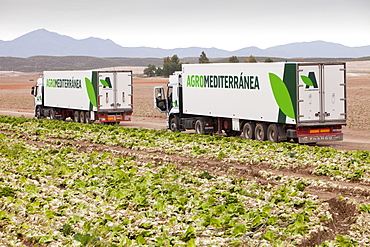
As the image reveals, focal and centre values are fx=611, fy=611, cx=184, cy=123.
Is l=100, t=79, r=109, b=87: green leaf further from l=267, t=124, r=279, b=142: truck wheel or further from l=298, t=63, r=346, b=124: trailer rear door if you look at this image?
l=298, t=63, r=346, b=124: trailer rear door

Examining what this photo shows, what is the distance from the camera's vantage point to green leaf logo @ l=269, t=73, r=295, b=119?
25.7 meters

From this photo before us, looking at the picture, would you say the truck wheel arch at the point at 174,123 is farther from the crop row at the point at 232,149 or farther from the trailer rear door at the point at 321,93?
the trailer rear door at the point at 321,93

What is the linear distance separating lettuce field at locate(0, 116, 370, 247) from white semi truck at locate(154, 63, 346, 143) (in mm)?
2063

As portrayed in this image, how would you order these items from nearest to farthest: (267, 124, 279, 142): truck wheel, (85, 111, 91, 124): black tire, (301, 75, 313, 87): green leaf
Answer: (301, 75, 313, 87): green leaf → (267, 124, 279, 142): truck wheel → (85, 111, 91, 124): black tire

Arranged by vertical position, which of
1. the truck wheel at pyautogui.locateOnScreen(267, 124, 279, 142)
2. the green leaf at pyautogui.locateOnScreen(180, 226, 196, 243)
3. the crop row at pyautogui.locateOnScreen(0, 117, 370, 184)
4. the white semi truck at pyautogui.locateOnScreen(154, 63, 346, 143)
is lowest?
the green leaf at pyautogui.locateOnScreen(180, 226, 196, 243)

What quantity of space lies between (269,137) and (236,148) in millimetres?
3925

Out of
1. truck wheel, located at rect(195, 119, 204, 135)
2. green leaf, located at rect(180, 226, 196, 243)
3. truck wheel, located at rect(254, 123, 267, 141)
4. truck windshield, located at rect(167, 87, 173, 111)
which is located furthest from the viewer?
truck windshield, located at rect(167, 87, 173, 111)

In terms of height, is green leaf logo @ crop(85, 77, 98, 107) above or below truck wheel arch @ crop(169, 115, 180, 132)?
above

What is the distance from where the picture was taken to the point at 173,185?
15812 mm

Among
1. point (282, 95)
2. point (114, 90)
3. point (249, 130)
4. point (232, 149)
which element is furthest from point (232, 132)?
point (114, 90)

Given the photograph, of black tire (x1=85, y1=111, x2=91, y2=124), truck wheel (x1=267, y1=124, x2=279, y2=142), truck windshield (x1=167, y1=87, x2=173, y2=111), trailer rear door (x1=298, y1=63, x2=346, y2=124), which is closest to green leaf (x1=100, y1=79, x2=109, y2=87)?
black tire (x1=85, y1=111, x2=91, y2=124)

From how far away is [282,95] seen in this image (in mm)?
26094

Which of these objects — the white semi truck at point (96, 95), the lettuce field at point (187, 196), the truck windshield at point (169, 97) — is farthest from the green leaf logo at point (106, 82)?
the lettuce field at point (187, 196)

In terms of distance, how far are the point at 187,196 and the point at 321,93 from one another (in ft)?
42.0
